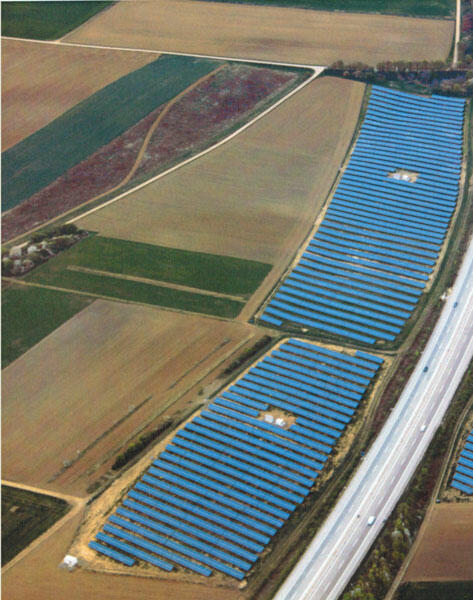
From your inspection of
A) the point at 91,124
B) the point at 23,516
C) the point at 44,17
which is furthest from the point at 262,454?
the point at 44,17

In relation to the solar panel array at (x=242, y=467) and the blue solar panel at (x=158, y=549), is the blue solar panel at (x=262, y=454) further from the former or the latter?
the blue solar panel at (x=158, y=549)

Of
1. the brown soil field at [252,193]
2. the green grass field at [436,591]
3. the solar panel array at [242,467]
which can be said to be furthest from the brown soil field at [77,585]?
the brown soil field at [252,193]

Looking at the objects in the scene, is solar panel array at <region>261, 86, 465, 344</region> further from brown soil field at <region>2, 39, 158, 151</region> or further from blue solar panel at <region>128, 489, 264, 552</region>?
brown soil field at <region>2, 39, 158, 151</region>

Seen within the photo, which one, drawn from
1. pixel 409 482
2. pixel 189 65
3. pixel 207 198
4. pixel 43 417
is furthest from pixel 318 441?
pixel 189 65

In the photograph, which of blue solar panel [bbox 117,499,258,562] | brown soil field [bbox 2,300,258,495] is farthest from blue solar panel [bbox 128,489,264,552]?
brown soil field [bbox 2,300,258,495]

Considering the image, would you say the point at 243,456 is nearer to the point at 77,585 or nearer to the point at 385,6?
the point at 77,585

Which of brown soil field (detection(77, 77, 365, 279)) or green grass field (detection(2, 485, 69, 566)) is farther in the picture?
brown soil field (detection(77, 77, 365, 279))
